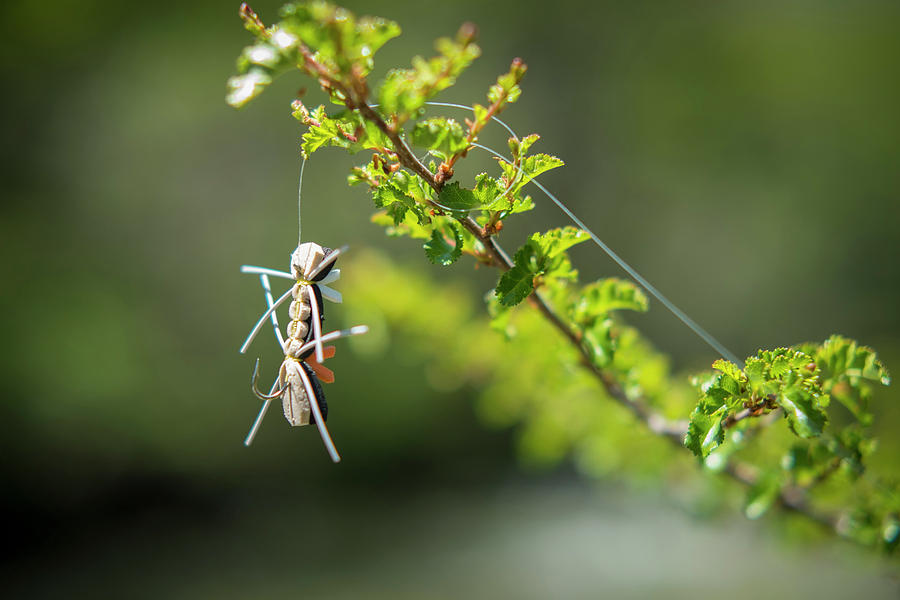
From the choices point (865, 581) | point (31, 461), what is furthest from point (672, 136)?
point (31, 461)

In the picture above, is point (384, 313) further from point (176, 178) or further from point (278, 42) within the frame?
point (176, 178)

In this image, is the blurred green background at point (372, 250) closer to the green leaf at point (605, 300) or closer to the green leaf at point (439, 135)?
the green leaf at point (605, 300)

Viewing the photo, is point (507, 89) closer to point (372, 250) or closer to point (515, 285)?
point (515, 285)

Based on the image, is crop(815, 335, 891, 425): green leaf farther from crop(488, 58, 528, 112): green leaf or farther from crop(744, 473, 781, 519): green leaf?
crop(488, 58, 528, 112): green leaf

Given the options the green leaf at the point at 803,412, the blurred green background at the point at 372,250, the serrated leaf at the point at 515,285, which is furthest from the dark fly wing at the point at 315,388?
the blurred green background at the point at 372,250

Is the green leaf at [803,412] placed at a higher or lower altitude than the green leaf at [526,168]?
lower

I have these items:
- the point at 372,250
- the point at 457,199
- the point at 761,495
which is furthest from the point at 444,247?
the point at 372,250

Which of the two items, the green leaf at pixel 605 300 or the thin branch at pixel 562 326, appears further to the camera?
the green leaf at pixel 605 300
